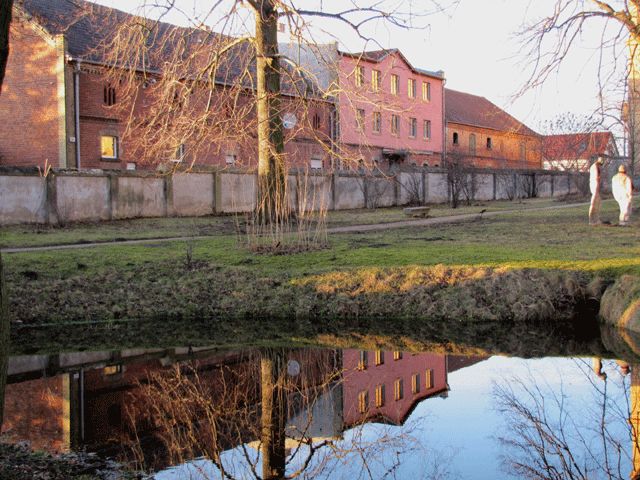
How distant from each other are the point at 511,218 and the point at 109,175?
1263cm

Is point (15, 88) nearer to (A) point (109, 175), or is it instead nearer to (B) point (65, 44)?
(B) point (65, 44)

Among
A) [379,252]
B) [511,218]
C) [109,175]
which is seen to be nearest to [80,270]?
[379,252]

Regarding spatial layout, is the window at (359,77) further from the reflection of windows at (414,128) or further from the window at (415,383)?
the reflection of windows at (414,128)

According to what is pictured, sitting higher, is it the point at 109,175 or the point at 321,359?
the point at 109,175

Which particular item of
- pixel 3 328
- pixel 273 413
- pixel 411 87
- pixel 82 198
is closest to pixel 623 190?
pixel 273 413

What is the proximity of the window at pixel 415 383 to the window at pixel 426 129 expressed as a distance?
47.3 metres

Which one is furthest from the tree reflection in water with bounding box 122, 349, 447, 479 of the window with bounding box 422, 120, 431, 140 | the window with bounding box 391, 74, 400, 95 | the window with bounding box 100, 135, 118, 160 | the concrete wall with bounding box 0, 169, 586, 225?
the window with bounding box 422, 120, 431, 140

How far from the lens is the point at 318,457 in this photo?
599 centimetres

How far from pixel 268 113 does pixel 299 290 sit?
6111mm

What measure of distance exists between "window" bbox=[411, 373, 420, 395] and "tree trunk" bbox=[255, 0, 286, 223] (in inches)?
322

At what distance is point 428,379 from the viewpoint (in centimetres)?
830

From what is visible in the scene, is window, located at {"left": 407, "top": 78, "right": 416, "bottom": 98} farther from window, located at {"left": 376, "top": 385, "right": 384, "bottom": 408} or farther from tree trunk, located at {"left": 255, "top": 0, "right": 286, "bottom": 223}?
window, located at {"left": 376, "top": 385, "right": 384, "bottom": 408}

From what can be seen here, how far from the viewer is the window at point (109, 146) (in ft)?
107

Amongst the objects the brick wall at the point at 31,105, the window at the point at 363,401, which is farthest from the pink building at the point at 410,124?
the window at the point at 363,401
